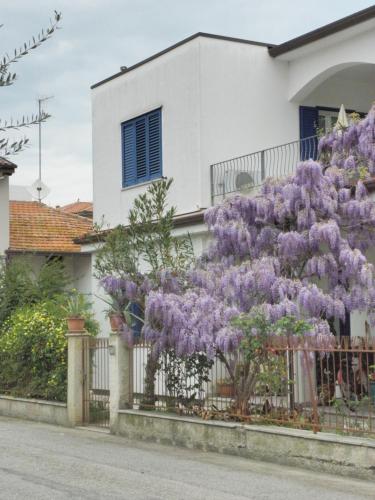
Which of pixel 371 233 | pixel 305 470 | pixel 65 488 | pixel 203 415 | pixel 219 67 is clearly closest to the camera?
pixel 65 488

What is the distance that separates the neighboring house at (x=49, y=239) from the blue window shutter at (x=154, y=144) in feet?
18.4

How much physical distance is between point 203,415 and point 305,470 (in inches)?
99.9

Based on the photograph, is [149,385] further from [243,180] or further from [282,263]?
[243,180]

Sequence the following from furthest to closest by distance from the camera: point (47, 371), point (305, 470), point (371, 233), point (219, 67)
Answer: point (219, 67) < point (47, 371) < point (371, 233) < point (305, 470)

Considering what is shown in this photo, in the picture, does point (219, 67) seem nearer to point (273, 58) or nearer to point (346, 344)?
point (273, 58)

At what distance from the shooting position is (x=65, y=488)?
9820 millimetres

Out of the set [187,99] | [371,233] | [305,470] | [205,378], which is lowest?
[305,470]

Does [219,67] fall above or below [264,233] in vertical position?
above

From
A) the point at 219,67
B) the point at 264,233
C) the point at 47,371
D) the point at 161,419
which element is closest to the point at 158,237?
Result: the point at 264,233

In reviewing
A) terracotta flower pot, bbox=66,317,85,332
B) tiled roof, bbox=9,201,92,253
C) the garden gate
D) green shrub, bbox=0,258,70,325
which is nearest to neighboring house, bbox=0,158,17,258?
tiled roof, bbox=9,201,92,253

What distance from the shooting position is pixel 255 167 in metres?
18.8

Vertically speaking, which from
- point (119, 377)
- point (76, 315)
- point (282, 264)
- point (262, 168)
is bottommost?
point (119, 377)

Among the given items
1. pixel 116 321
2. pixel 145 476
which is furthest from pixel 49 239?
pixel 145 476

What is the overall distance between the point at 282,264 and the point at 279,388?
266 centimetres
